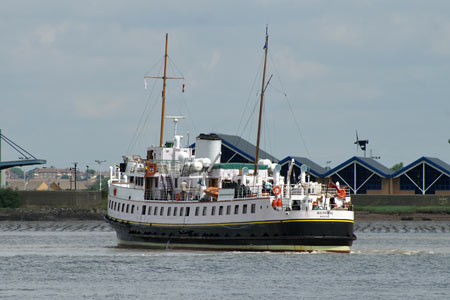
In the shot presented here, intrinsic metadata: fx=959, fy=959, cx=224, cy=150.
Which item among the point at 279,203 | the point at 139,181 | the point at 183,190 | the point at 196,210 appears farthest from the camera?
the point at 139,181

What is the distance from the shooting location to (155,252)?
65.7 meters

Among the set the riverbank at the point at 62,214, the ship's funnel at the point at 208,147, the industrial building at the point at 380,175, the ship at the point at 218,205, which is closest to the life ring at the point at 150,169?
the ship at the point at 218,205

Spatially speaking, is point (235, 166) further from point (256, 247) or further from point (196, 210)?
point (256, 247)

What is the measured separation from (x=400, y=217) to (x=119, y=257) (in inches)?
2761

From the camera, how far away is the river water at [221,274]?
46.2m

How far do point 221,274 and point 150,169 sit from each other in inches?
763

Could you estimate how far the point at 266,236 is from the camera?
60031 mm

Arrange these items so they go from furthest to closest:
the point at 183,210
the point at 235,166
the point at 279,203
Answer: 1. the point at 235,166
2. the point at 183,210
3. the point at 279,203

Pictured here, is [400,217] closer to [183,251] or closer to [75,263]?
[183,251]

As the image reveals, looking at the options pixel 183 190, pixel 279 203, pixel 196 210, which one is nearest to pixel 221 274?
pixel 279 203

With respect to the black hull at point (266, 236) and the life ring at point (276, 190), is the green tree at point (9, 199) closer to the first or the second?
the black hull at point (266, 236)

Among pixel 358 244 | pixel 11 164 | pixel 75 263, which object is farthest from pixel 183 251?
pixel 11 164

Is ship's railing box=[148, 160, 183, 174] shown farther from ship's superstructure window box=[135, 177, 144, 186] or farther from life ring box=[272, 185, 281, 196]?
life ring box=[272, 185, 281, 196]

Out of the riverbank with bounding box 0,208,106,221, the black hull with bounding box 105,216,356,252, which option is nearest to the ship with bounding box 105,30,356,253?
the black hull with bounding box 105,216,356,252
